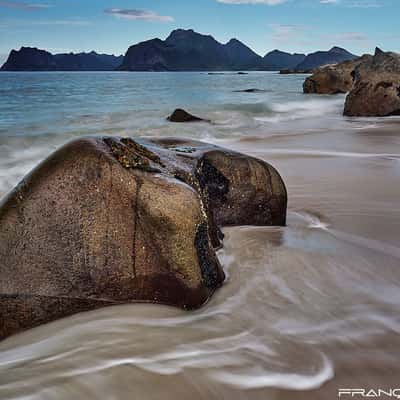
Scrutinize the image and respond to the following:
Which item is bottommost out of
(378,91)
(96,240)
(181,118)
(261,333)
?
(261,333)

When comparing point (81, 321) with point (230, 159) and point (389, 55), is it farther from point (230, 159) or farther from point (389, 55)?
point (389, 55)

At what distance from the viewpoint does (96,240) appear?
98.9 inches

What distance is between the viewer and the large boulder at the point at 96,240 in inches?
96.7

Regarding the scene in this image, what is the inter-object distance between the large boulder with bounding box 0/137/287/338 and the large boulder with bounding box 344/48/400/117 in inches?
520

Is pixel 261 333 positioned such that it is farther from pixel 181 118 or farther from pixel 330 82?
pixel 330 82

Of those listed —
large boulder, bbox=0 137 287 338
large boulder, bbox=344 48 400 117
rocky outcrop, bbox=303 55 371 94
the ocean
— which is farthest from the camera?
rocky outcrop, bbox=303 55 371 94

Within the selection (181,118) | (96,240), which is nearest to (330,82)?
(181,118)

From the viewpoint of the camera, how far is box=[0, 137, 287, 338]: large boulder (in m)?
2.46

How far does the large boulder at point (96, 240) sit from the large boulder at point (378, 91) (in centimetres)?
1321

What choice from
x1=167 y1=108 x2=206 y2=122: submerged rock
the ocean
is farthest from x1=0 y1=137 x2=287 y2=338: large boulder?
x1=167 y1=108 x2=206 y2=122: submerged rock

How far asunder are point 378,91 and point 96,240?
14.0 metres

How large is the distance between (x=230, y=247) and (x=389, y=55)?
564 inches

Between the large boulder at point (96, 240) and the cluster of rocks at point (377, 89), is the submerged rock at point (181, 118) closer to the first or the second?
the cluster of rocks at point (377, 89)

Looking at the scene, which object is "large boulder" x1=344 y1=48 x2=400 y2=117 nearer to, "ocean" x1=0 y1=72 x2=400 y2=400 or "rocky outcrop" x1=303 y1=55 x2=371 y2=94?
"ocean" x1=0 y1=72 x2=400 y2=400
